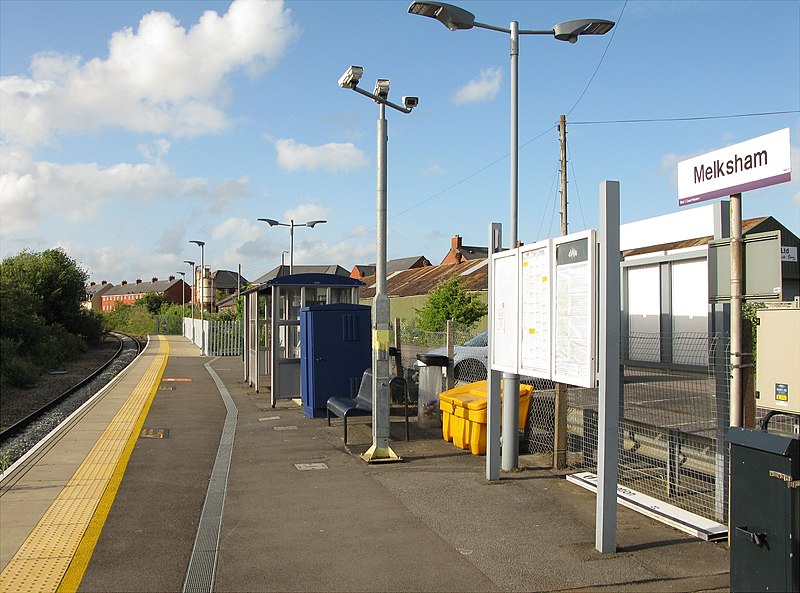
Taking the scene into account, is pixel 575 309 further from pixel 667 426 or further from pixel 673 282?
pixel 673 282

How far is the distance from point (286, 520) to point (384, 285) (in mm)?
3602

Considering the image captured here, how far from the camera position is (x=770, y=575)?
431 cm

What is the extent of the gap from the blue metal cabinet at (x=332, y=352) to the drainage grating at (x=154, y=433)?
2.60 meters

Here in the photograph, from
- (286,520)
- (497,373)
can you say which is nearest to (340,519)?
(286,520)

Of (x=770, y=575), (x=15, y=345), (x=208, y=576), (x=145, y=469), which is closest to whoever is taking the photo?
(x=770, y=575)

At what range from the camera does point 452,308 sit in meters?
31.7

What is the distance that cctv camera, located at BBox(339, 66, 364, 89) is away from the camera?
31.0 feet

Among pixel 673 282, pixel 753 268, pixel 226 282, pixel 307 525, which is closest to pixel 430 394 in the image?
pixel 307 525

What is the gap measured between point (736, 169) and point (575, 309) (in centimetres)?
169

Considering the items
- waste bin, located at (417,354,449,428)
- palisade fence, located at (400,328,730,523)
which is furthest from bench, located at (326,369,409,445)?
palisade fence, located at (400,328,730,523)

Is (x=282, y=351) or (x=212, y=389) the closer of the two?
(x=282, y=351)

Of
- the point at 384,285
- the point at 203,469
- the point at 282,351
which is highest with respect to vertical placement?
the point at 384,285

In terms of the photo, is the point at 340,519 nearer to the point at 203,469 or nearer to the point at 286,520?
the point at 286,520

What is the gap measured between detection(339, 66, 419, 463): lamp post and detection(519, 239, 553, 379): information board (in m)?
2.33
